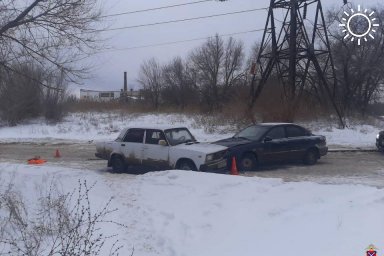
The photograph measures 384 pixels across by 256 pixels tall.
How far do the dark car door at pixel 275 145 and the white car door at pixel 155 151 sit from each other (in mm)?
3351

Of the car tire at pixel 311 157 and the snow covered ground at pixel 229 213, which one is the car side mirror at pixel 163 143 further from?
the car tire at pixel 311 157

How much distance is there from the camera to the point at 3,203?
8406 millimetres

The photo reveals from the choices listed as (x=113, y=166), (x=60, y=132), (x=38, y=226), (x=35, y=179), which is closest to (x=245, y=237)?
(x=38, y=226)

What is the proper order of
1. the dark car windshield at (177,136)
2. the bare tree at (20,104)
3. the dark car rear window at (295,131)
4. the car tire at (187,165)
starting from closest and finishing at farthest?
the car tire at (187,165)
the dark car windshield at (177,136)
the dark car rear window at (295,131)
the bare tree at (20,104)

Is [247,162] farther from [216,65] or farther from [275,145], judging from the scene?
[216,65]

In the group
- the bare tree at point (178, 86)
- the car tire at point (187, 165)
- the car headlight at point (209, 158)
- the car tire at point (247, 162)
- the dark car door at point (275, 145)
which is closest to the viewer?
the car headlight at point (209, 158)

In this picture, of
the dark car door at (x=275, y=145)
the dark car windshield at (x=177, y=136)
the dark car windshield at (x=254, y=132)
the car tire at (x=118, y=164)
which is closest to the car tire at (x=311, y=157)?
the dark car door at (x=275, y=145)

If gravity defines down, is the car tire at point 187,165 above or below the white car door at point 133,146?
below

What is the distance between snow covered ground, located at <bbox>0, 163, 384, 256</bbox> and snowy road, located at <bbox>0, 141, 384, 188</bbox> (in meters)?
3.52

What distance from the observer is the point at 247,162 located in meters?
13.6

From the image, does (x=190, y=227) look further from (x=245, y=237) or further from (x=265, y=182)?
(x=265, y=182)

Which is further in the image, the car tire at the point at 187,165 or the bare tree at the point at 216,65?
the bare tree at the point at 216,65

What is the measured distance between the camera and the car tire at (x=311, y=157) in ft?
49.1

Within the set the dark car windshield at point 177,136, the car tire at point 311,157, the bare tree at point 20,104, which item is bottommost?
the car tire at point 311,157
